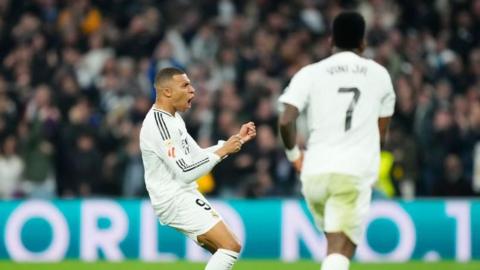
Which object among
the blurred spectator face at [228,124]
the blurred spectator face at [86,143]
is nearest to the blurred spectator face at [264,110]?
the blurred spectator face at [228,124]

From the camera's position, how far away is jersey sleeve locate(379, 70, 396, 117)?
311 inches

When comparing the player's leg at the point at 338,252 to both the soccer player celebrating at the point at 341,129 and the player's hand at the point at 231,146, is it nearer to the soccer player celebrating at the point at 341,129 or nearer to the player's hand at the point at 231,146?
the soccer player celebrating at the point at 341,129

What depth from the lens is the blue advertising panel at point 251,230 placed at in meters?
14.2

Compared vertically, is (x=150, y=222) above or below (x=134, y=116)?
below

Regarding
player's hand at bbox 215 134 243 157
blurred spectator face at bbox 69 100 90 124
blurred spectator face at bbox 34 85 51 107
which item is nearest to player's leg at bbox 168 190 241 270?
player's hand at bbox 215 134 243 157

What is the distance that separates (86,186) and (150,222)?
2664 millimetres

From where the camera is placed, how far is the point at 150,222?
1430 centimetres

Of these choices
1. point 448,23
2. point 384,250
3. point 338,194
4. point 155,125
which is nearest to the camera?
point 338,194

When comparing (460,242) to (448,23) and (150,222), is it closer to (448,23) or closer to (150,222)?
(150,222)

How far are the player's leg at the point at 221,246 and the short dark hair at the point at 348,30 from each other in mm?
1533

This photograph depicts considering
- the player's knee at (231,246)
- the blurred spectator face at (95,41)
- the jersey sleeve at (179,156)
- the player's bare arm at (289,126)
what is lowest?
the player's knee at (231,246)

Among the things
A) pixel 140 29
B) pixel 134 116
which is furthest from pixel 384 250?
pixel 140 29

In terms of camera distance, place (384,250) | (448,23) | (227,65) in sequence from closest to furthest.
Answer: (384,250) → (227,65) → (448,23)

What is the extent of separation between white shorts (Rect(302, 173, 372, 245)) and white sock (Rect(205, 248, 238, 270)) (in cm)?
91
